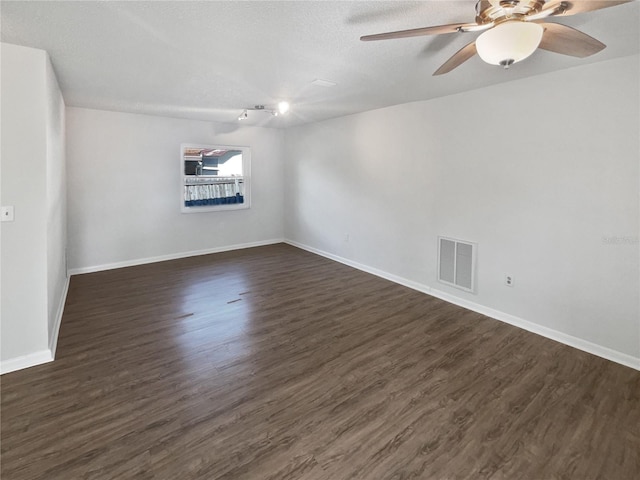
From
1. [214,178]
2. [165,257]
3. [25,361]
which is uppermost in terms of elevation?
[214,178]

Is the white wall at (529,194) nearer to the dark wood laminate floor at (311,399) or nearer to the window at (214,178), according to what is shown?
the dark wood laminate floor at (311,399)

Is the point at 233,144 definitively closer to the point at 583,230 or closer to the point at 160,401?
the point at 160,401

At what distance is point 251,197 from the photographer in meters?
6.46

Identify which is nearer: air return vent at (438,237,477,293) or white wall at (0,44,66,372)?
white wall at (0,44,66,372)

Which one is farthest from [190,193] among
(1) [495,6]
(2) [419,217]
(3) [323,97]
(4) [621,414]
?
(4) [621,414]

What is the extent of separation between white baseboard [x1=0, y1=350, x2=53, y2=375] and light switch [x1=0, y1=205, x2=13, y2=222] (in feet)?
3.41

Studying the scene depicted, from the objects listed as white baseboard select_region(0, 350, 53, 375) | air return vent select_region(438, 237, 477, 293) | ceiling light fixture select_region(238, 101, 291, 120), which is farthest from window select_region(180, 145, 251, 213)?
air return vent select_region(438, 237, 477, 293)

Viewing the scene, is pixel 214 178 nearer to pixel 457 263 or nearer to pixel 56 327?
pixel 56 327

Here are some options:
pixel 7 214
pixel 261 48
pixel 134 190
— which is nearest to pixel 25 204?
pixel 7 214

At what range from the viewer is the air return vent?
12.1 feet

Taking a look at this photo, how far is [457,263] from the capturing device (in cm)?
381

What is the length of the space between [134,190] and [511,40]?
5.26 metres

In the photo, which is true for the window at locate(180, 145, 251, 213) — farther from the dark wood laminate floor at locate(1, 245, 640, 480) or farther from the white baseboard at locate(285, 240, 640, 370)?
the white baseboard at locate(285, 240, 640, 370)

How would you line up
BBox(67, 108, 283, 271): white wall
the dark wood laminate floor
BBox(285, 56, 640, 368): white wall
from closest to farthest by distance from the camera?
the dark wood laminate floor, BBox(285, 56, 640, 368): white wall, BBox(67, 108, 283, 271): white wall
